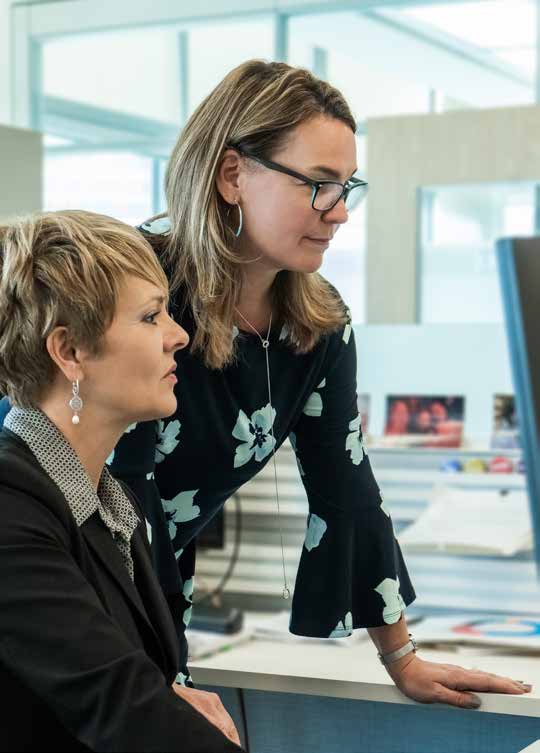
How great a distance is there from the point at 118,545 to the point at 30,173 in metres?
1.88

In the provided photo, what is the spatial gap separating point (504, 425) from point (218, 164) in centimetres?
144

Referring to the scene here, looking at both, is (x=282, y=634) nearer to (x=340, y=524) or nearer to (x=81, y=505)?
(x=340, y=524)

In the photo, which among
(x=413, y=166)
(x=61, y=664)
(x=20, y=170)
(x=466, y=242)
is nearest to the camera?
(x=61, y=664)

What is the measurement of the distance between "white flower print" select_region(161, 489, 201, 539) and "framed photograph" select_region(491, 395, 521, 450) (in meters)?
1.30

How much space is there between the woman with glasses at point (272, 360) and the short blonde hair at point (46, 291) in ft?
0.71

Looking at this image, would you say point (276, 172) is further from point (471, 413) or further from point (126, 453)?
point (471, 413)

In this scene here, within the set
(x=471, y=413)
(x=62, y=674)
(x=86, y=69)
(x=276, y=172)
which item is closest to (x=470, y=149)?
(x=471, y=413)

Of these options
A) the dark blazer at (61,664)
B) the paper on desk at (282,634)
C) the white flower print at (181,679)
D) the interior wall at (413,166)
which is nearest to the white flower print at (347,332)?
the white flower print at (181,679)

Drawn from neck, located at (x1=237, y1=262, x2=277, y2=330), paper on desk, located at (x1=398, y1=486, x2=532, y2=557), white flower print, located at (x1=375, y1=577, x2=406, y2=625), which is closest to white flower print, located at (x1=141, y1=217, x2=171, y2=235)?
neck, located at (x1=237, y1=262, x2=277, y2=330)

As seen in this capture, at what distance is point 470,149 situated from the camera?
301cm

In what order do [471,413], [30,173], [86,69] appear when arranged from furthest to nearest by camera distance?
[86,69]
[30,173]
[471,413]

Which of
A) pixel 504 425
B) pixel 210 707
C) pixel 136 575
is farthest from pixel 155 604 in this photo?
pixel 504 425

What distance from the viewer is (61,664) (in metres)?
0.97

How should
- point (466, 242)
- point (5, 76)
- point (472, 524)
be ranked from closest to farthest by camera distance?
point (472, 524) < point (466, 242) < point (5, 76)
